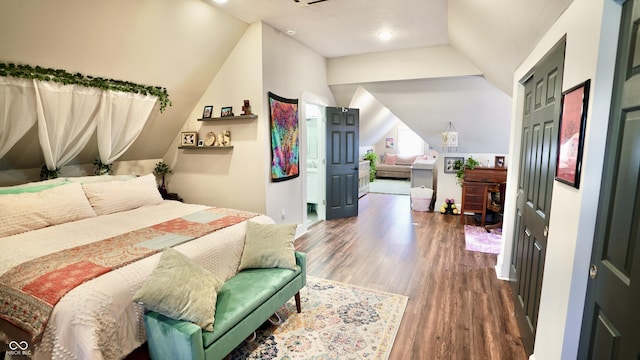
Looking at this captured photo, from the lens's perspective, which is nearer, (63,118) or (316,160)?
(63,118)

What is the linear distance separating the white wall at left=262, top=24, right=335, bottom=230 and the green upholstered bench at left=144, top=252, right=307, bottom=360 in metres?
1.64

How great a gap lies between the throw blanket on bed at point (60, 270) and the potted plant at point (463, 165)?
479cm

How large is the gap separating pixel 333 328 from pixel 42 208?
2598mm

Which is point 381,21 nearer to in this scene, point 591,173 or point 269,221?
point 269,221

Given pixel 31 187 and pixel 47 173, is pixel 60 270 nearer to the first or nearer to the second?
pixel 31 187

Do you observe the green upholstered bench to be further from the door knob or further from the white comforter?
the door knob

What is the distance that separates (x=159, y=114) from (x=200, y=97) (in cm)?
56

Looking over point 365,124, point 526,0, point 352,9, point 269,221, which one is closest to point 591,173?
point 526,0

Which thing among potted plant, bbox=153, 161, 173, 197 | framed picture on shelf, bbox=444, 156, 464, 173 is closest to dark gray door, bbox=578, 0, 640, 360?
potted plant, bbox=153, 161, 173, 197

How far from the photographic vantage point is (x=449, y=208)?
577cm

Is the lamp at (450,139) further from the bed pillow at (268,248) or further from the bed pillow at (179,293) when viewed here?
the bed pillow at (179,293)

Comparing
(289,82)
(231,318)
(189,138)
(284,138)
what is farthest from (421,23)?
(231,318)

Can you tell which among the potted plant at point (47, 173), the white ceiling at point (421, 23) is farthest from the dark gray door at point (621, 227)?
the potted plant at point (47, 173)

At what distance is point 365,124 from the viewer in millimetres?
8250
